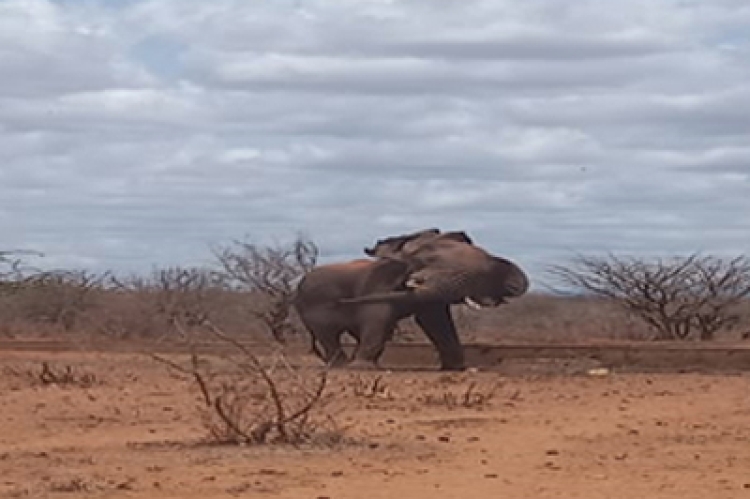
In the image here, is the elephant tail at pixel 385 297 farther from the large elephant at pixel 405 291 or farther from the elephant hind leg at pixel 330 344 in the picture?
the elephant hind leg at pixel 330 344

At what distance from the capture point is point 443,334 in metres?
28.2

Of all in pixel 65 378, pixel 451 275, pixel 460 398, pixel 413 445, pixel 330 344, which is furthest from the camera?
pixel 330 344

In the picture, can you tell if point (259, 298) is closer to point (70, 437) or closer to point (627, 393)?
point (627, 393)

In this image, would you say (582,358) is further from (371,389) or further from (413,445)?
(413,445)

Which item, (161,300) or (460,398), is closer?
(460,398)

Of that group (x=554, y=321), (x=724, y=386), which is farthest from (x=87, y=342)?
(x=554, y=321)

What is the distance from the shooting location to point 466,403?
20125 mm

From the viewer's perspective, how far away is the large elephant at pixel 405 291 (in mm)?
27594

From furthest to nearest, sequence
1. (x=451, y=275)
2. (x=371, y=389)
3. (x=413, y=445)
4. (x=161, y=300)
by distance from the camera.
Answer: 1. (x=161, y=300)
2. (x=451, y=275)
3. (x=371, y=389)
4. (x=413, y=445)

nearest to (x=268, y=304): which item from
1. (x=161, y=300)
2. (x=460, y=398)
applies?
(x=161, y=300)

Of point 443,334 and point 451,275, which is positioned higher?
point 451,275

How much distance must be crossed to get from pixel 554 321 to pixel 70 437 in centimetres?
4530

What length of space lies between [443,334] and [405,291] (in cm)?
98

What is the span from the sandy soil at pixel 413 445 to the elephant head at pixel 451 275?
319 centimetres
